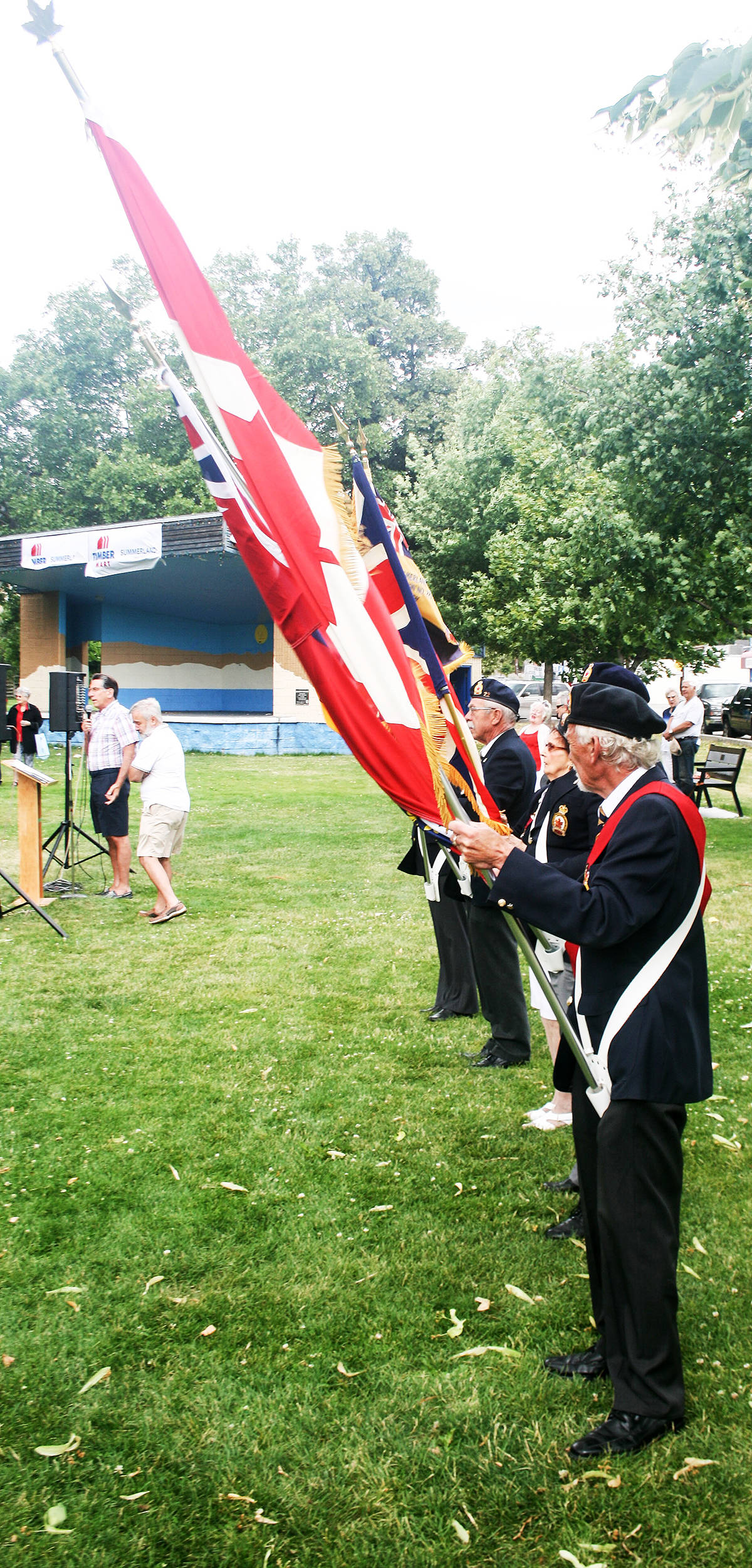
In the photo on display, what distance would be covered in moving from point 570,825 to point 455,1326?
2220mm

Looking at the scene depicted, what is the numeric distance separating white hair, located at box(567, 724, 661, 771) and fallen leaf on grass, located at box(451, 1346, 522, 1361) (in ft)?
6.83

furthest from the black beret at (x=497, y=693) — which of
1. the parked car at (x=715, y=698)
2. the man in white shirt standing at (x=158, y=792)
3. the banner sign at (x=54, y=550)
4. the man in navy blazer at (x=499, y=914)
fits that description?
the parked car at (x=715, y=698)

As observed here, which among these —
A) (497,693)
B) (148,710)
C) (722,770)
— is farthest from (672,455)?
(497,693)

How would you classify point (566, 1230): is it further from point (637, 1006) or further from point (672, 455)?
point (672, 455)

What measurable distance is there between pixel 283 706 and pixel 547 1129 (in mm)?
24159

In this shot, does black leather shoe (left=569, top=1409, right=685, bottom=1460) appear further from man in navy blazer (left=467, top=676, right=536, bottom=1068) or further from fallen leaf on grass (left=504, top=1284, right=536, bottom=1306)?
man in navy blazer (left=467, top=676, right=536, bottom=1068)

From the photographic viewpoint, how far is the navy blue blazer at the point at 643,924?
272 centimetres

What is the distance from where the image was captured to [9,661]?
A: 143 ft

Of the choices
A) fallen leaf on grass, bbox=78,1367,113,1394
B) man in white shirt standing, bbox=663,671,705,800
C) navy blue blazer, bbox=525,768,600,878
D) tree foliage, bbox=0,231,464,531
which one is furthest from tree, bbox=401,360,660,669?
fallen leaf on grass, bbox=78,1367,113,1394

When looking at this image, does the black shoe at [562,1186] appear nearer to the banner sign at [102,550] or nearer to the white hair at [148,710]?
the white hair at [148,710]

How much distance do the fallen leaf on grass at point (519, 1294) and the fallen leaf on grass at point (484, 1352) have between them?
0.95ft

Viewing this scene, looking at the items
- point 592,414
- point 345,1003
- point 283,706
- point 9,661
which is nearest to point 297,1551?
point 345,1003

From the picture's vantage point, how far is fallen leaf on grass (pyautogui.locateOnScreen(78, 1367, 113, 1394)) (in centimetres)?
314

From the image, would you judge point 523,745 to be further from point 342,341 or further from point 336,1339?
point 342,341
